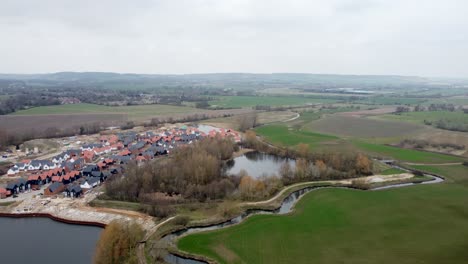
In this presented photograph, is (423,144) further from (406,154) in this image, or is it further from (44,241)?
(44,241)

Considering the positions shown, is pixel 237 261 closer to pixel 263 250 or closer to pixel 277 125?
pixel 263 250

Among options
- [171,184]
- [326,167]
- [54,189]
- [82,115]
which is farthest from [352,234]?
[82,115]

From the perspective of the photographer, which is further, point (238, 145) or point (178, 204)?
point (238, 145)

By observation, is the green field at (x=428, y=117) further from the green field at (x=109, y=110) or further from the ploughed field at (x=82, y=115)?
the green field at (x=109, y=110)

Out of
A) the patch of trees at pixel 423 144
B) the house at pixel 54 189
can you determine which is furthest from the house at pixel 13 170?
the patch of trees at pixel 423 144

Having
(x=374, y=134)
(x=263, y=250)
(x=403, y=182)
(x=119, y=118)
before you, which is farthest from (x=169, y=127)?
(x=263, y=250)

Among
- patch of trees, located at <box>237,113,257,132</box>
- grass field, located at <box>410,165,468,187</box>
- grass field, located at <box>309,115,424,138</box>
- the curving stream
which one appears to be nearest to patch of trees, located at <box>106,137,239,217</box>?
the curving stream
